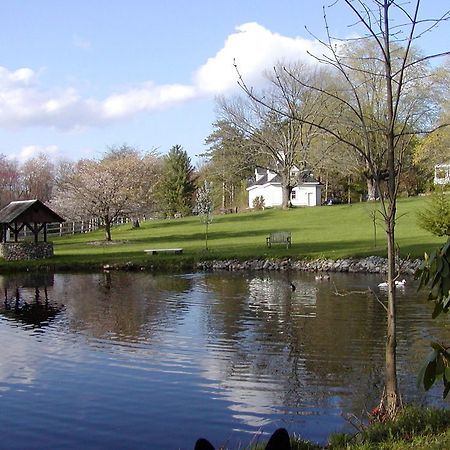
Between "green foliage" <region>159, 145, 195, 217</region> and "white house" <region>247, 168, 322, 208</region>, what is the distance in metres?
8.18

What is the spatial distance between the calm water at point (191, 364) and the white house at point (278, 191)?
48.7 metres

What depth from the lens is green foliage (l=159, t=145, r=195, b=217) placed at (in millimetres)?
78188

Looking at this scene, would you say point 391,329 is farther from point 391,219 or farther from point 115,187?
point 115,187

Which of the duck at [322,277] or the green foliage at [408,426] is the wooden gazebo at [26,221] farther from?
the green foliage at [408,426]

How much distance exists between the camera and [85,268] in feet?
111

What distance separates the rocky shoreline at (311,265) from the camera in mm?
30062

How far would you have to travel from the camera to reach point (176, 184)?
78812mm

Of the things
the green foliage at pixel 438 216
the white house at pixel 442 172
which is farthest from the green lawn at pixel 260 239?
the white house at pixel 442 172

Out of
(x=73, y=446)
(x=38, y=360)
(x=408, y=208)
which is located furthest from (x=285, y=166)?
(x=73, y=446)

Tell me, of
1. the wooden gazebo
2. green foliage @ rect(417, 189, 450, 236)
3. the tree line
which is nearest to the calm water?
green foliage @ rect(417, 189, 450, 236)

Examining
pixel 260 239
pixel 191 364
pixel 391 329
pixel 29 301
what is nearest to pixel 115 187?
pixel 260 239

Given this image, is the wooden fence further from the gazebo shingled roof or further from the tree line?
the gazebo shingled roof

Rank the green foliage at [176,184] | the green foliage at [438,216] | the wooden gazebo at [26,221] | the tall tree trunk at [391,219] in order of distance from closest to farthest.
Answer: the tall tree trunk at [391,219] → the green foliage at [438,216] → the wooden gazebo at [26,221] → the green foliage at [176,184]

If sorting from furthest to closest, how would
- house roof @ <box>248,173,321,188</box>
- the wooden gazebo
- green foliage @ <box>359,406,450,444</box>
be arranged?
house roof @ <box>248,173,321,188</box>
the wooden gazebo
green foliage @ <box>359,406,450,444</box>
